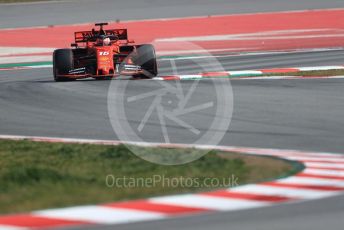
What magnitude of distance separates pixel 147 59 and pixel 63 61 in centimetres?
225

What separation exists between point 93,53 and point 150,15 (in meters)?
31.2

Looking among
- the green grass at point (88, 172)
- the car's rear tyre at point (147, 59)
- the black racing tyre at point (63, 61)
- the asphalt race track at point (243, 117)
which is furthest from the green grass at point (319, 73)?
the green grass at point (88, 172)

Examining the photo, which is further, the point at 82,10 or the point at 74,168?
the point at 82,10

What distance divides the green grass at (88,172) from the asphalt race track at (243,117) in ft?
5.07

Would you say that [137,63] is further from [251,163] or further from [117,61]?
[251,163]

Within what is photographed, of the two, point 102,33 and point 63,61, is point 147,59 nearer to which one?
point 102,33

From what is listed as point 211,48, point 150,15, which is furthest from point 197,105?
point 150,15

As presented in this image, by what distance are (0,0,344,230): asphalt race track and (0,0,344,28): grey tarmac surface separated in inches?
964

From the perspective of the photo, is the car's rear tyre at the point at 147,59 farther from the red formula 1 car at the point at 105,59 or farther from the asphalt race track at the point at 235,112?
the asphalt race track at the point at 235,112

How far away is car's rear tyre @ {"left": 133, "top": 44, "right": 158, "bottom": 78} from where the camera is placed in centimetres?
2672

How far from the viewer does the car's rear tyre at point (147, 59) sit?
2672 cm

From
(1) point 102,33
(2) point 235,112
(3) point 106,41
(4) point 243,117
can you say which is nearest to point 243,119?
(4) point 243,117

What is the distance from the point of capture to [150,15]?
57.8m

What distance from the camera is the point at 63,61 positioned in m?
26.8
